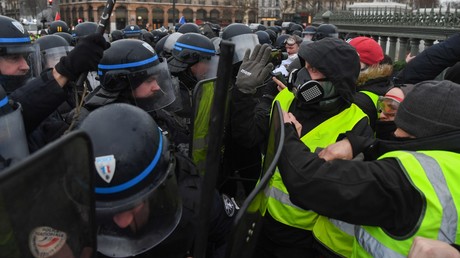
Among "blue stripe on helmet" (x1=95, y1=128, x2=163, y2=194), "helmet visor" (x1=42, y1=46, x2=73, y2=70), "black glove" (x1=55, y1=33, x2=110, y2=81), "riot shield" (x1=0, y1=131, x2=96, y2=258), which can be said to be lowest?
"blue stripe on helmet" (x1=95, y1=128, x2=163, y2=194)

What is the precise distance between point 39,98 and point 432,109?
76.3 inches

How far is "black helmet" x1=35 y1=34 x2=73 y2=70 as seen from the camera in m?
4.08

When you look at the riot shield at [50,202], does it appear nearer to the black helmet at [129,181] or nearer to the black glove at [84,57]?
the black helmet at [129,181]

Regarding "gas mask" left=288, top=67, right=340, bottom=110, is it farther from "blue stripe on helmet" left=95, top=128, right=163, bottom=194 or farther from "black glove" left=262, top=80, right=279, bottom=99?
"black glove" left=262, top=80, right=279, bottom=99

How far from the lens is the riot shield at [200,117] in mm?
2096

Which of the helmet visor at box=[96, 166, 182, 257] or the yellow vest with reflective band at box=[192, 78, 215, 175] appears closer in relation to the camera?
the helmet visor at box=[96, 166, 182, 257]

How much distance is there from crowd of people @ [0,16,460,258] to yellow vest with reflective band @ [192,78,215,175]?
18mm

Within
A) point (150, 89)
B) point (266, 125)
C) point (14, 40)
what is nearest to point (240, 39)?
point (266, 125)

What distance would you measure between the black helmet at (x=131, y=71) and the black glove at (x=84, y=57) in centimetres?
20

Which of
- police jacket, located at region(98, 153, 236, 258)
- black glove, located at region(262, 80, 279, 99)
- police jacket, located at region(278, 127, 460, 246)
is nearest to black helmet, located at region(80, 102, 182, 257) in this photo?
police jacket, located at region(98, 153, 236, 258)

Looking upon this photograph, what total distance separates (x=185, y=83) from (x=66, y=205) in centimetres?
251

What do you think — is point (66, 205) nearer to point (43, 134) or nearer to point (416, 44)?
point (43, 134)

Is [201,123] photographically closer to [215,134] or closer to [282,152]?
[282,152]

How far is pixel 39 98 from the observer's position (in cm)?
211
